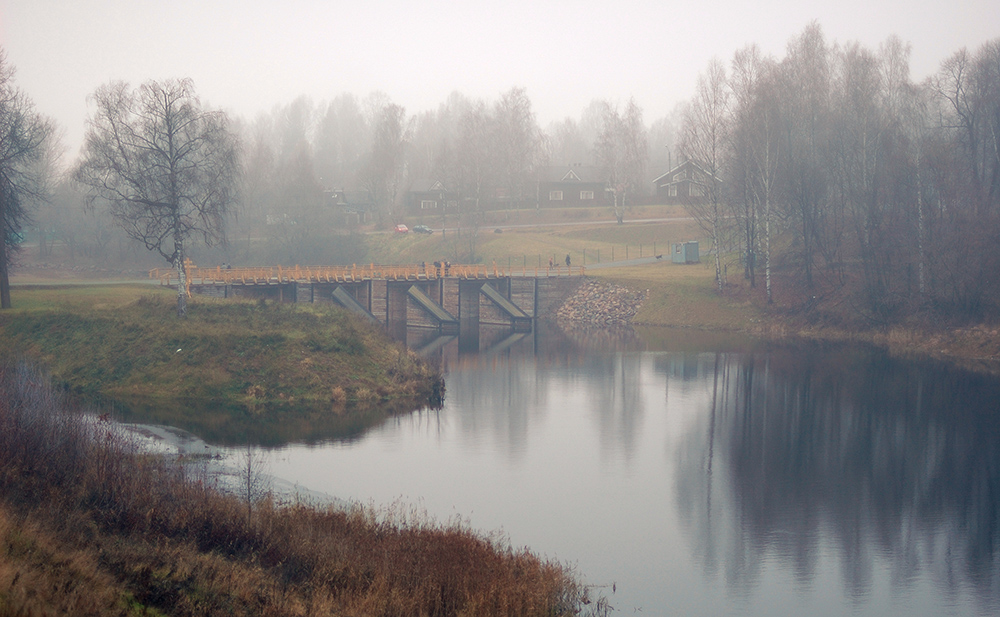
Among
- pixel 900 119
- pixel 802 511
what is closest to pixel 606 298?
pixel 900 119

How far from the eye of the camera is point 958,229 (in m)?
48.1

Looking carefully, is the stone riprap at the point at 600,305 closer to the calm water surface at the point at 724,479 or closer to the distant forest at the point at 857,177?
the distant forest at the point at 857,177

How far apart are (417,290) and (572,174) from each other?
172ft

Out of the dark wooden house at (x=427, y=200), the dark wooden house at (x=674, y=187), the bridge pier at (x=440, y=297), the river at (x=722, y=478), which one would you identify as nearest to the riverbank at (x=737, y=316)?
the bridge pier at (x=440, y=297)

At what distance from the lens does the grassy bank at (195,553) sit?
11.4 meters

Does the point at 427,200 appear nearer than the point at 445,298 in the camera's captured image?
No

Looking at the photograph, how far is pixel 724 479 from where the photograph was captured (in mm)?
24906

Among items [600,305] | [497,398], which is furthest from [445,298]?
[497,398]

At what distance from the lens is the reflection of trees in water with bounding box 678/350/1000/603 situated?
18891 mm

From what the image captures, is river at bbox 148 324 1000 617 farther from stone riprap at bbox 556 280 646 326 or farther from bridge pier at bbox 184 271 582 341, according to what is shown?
stone riprap at bbox 556 280 646 326

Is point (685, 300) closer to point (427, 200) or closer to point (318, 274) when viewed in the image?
point (318, 274)

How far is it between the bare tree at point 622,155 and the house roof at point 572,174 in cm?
472

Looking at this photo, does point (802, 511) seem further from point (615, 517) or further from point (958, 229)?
point (958, 229)

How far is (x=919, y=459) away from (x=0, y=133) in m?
40.2
